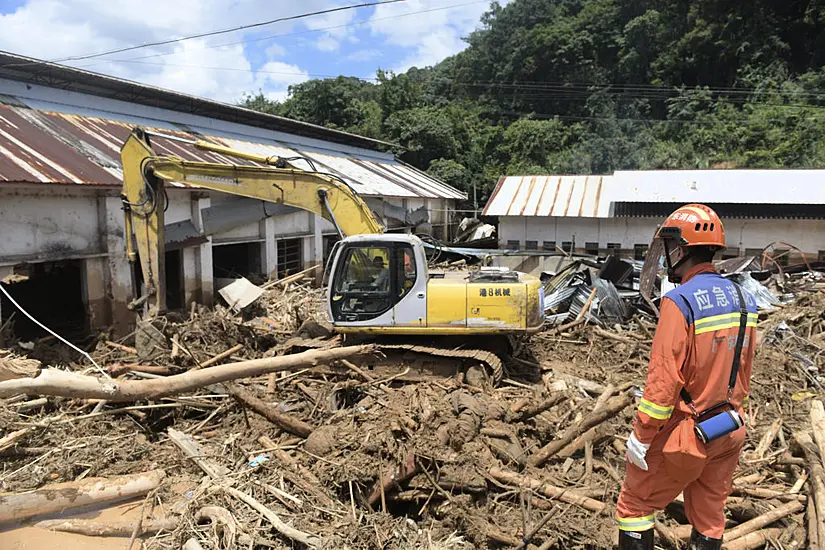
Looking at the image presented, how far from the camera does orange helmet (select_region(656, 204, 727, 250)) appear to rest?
3355mm

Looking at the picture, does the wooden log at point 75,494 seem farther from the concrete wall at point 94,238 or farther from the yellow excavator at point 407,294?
the concrete wall at point 94,238

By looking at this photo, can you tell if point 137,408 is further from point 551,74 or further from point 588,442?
point 551,74

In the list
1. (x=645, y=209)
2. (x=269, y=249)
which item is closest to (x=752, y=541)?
(x=269, y=249)

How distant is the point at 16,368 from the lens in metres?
6.39

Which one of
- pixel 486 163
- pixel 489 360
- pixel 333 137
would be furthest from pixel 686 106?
pixel 489 360

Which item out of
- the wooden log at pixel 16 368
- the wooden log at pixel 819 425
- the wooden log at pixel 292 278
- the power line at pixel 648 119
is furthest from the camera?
the power line at pixel 648 119

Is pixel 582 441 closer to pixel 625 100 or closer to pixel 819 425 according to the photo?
pixel 819 425

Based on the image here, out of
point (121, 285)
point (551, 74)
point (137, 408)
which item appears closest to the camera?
point (137, 408)

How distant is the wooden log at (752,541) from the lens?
13.1 feet

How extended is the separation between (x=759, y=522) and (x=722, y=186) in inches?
672

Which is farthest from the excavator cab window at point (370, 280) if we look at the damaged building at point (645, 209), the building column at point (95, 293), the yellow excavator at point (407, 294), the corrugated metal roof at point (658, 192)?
the corrugated metal roof at point (658, 192)

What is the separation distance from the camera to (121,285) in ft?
32.6

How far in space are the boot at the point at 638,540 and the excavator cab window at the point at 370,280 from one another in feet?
14.2

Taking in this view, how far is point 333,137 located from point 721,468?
21.4m
